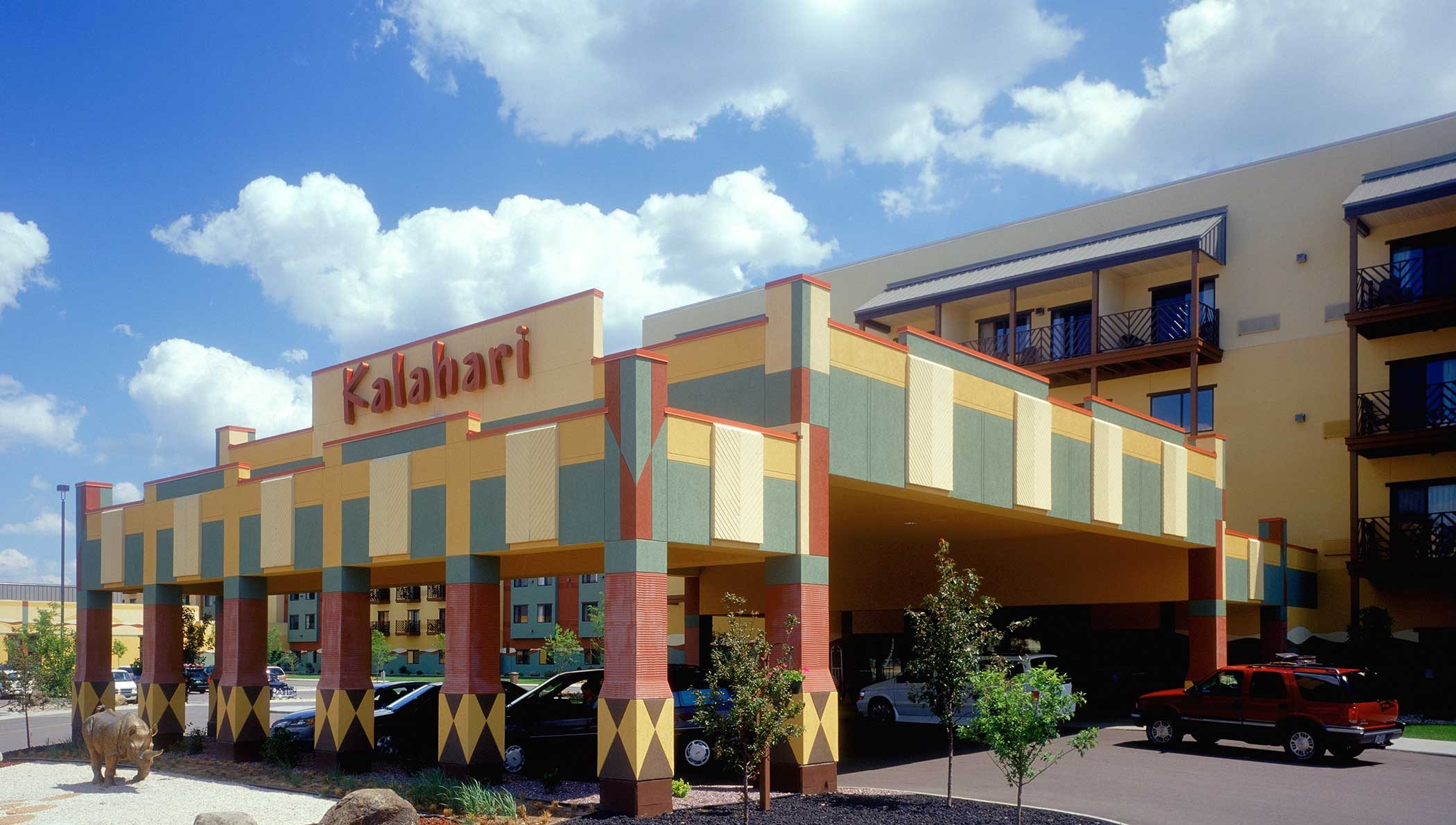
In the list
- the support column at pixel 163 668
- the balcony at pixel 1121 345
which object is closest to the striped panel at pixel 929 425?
the balcony at pixel 1121 345

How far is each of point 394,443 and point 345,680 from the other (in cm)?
471

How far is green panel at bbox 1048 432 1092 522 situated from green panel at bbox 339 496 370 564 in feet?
46.7

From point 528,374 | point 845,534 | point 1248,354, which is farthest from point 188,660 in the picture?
point 1248,354

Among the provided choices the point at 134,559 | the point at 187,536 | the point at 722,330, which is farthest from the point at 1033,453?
the point at 134,559

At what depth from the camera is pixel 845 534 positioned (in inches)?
1261

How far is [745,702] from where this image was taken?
1619 centimetres

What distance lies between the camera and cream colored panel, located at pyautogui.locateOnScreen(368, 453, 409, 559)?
21703mm

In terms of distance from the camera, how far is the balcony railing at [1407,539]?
33.4m

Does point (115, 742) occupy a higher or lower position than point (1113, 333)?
lower

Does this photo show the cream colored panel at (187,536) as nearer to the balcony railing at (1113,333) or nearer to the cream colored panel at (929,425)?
the cream colored panel at (929,425)

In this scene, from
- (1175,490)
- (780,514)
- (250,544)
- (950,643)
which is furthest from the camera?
(1175,490)

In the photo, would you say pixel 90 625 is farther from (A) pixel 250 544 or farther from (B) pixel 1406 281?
(B) pixel 1406 281

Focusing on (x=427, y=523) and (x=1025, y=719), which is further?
(x=427, y=523)

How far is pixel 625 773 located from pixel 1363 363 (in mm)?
29656
